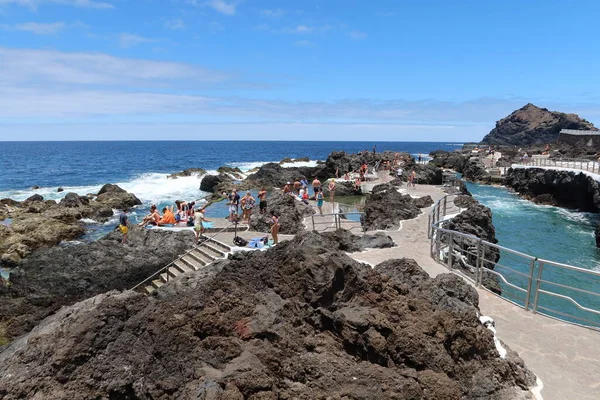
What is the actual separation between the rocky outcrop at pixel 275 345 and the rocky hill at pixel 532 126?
386ft

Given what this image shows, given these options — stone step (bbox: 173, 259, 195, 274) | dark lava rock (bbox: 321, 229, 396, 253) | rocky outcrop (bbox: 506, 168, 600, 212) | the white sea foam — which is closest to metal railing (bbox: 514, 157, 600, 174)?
rocky outcrop (bbox: 506, 168, 600, 212)

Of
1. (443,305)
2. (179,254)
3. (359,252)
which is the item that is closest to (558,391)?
(443,305)

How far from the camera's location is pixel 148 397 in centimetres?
515

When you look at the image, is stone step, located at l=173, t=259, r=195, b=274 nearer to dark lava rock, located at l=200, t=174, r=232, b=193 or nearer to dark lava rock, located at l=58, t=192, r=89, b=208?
dark lava rock, located at l=58, t=192, r=89, b=208

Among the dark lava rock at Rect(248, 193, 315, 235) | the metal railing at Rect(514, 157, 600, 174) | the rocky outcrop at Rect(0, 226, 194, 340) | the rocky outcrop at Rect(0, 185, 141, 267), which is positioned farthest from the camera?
the metal railing at Rect(514, 157, 600, 174)

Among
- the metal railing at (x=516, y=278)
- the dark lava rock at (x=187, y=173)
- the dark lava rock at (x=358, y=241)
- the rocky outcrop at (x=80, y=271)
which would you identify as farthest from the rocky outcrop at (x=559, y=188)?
the dark lava rock at (x=187, y=173)

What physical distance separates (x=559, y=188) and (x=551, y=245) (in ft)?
52.7

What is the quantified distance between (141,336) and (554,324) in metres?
7.44

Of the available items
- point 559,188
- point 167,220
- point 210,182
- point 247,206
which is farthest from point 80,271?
point 559,188

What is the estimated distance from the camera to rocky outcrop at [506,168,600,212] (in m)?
34.3

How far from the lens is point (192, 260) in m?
16.0

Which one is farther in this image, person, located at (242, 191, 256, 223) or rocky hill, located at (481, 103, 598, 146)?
rocky hill, located at (481, 103, 598, 146)

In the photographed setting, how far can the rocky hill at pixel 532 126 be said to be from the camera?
10862 centimetres

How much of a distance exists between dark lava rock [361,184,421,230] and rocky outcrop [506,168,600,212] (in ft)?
57.6
